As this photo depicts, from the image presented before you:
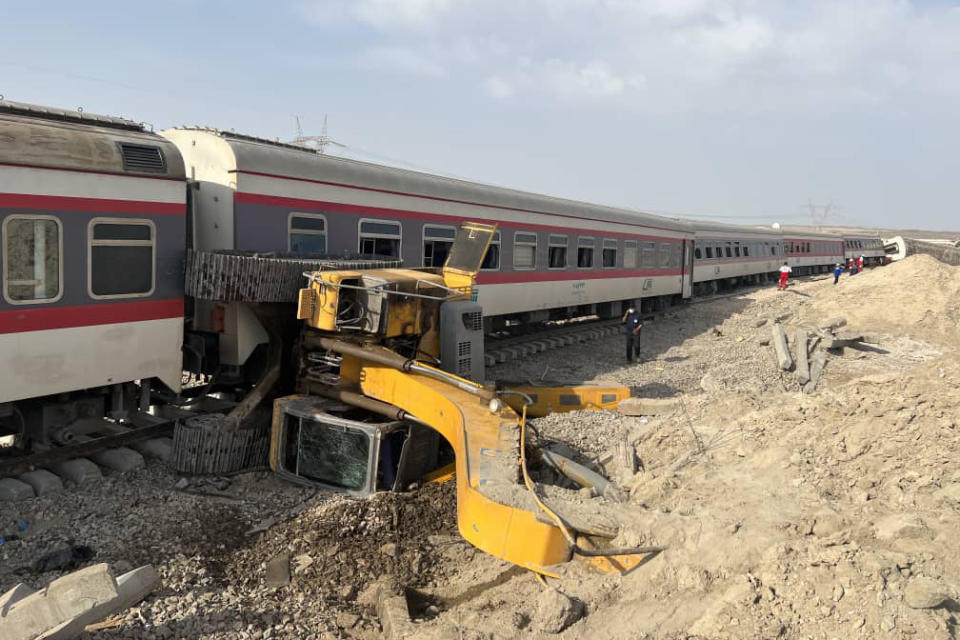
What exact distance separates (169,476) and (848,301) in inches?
744

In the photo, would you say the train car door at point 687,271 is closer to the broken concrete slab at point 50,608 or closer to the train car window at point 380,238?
the train car window at point 380,238

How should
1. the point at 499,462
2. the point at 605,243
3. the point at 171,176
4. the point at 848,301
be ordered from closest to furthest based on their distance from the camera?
the point at 499,462 < the point at 171,176 < the point at 605,243 < the point at 848,301

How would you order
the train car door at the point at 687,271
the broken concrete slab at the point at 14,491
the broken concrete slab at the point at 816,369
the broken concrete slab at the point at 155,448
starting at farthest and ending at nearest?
the train car door at the point at 687,271 → the broken concrete slab at the point at 816,369 → the broken concrete slab at the point at 155,448 → the broken concrete slab at the point at 14,491

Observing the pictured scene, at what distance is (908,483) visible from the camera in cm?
530

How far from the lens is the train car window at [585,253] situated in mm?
17114

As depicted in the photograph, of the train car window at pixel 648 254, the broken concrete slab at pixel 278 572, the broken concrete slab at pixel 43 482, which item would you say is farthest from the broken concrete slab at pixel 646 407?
the train car window at pixel 648 254

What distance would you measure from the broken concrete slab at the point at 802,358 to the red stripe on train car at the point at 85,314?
33.9ft

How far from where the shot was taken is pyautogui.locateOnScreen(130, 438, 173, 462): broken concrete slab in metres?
7.29

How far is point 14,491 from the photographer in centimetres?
620

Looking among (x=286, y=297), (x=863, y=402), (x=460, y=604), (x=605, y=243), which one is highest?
(x=605, y=243)

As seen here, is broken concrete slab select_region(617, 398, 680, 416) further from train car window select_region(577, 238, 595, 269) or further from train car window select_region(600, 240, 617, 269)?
train car window select_region(600, 240, 617, 269)

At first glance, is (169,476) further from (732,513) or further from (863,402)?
(863,402)

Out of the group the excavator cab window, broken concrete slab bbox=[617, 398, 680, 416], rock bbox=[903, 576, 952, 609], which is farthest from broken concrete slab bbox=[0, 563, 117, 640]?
broken concrete slab bbox=[617, 398, 680, 416]

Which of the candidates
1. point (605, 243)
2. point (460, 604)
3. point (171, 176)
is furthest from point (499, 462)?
point (605, 243)
